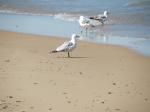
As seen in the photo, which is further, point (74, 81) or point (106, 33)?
point (106, 33)

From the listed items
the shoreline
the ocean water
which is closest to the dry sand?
the shoreline

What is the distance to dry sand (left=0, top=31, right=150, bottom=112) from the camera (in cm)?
659

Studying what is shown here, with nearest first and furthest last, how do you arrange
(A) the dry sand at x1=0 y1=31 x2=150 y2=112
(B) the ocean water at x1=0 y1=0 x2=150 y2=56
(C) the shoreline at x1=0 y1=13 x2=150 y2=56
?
1. (A) the dry sand at x1=0 y1=31 x2=150 y2=112
2. (C) the shoreline at x1=0 y1=13 x2=150 y2=56
3. (B) the ocean water at x1=0 y1=0 x2=150 y2=56

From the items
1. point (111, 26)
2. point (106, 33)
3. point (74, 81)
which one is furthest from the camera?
point (111, 26)

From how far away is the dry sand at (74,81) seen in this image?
6.59 m

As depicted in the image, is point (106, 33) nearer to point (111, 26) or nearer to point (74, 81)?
point (111, 26)

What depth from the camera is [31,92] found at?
7.09 meters

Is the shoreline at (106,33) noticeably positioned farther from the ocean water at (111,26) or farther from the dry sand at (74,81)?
the dry sand at (74,81)

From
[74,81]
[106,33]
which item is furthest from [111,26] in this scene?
[74,81]

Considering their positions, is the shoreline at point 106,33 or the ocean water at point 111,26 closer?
the shoreline at point 106,33

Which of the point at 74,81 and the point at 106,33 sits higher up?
the point at 106,33

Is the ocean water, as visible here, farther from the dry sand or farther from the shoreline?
the dry sand

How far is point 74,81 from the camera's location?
795 centimetres

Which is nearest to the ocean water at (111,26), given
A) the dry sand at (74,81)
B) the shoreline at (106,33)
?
the shoreline at (106,33)
